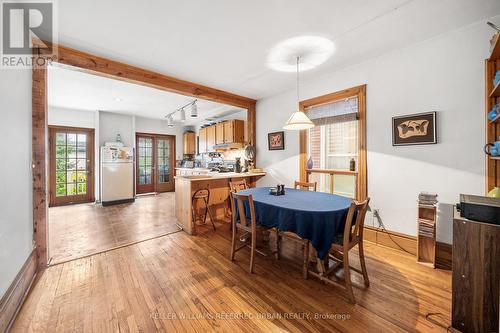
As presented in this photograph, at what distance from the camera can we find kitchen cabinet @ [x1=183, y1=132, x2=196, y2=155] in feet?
24.9

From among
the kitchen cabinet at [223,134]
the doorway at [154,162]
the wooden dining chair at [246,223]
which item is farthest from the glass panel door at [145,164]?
the wooden dining chair at [246,223]

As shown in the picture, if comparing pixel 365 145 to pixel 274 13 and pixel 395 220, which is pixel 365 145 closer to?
pixel 395 220

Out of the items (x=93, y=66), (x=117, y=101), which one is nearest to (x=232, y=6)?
(x=93, y=66)

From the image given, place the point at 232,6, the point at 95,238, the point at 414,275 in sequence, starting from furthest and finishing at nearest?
the point at 95,238
the point at 414,275
the point at 232,6

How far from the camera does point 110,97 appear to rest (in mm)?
4492

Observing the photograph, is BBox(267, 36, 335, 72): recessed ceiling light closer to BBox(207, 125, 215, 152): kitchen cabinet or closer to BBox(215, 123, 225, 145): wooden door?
BBox(215, 123, 225, 145): wooden door

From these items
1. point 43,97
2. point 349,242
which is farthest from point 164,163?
point 349,242

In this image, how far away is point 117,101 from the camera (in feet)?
15.8

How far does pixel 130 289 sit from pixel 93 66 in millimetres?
2881

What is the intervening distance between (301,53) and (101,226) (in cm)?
459

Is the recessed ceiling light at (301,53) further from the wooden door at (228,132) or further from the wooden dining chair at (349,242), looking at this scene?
the wooden door at (228,132)

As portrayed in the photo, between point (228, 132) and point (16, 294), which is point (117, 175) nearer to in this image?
point (228, 132)

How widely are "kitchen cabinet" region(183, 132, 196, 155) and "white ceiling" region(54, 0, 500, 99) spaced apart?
185 inches

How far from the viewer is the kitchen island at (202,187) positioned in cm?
343
